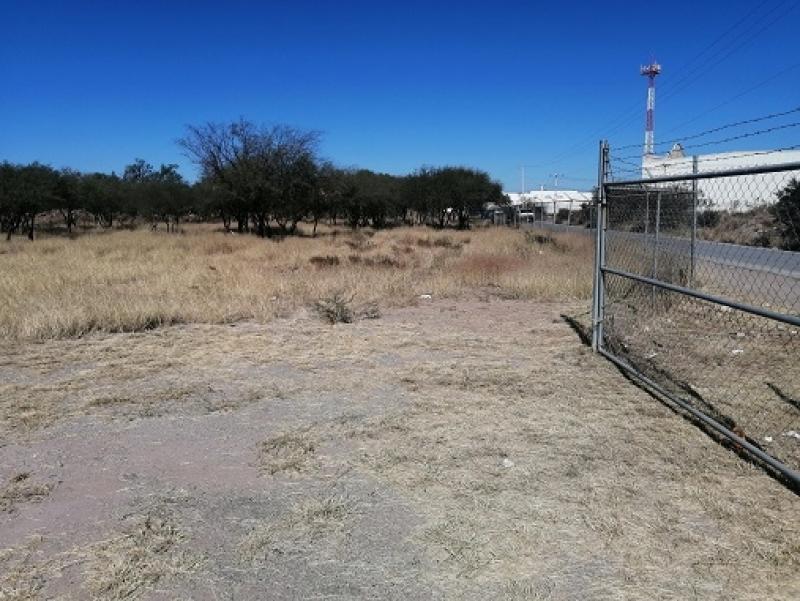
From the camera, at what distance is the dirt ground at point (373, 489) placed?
293cm

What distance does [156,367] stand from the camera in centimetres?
690

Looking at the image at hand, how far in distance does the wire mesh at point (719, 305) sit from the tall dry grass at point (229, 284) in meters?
1.99

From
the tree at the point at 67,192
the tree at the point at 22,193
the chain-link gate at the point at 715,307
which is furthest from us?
the tree at the point at 67,192

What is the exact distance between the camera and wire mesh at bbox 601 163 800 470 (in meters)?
5.34

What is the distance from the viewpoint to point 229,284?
44.4ft

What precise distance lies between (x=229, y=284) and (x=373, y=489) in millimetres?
10388

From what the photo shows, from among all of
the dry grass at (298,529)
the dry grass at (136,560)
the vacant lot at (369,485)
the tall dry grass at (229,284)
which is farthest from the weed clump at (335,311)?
the dry grass at (136,560)

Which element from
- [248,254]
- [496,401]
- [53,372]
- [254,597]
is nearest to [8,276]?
[248,254]

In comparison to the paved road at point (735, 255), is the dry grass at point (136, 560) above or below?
below

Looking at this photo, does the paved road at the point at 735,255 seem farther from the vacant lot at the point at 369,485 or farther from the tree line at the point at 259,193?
the tree line at the point at 259,193

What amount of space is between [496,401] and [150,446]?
287 cm

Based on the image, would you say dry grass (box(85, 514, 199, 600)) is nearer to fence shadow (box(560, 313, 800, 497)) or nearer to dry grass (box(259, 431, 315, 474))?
dry grass (box(259, 431, 315, 474))

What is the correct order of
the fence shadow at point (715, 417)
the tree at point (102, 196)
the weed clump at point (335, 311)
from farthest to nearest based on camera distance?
1. the tree at point (102, 196)
2. the weed clump at point (335, 311)
3. the fence shadow at point (715, 417)

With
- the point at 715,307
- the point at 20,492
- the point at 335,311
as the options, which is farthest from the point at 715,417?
the point at 335,311
